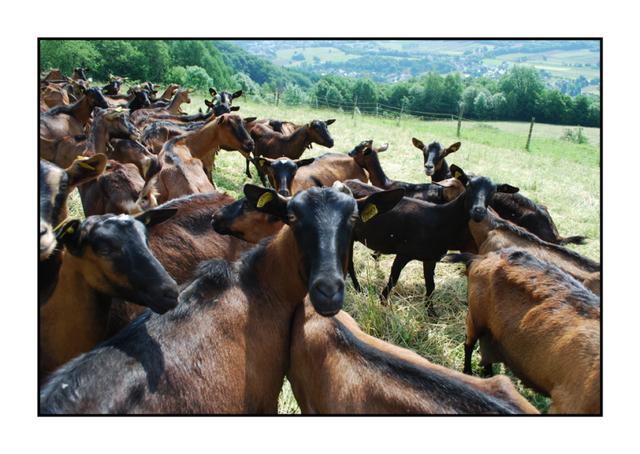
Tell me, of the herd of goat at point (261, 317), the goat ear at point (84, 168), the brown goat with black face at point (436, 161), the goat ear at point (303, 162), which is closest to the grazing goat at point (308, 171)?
the goat ear at point (303, 162)

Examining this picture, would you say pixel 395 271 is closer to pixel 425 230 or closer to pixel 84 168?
pixel 425 230

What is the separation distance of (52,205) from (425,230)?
4953 millimetres

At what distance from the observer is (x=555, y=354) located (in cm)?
441

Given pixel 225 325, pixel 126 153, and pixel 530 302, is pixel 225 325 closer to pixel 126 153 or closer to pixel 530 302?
pixel 530 302

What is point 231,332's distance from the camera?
379 centimetres

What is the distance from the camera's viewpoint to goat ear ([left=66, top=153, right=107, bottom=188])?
4836 mm

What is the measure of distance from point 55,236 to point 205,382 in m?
1.53

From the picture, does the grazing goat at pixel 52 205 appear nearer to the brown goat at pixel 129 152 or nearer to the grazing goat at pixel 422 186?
the grazing goat at pixel 422 186

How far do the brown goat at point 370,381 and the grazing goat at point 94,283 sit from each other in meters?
1.06

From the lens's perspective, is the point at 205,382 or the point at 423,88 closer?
the point at 205,382

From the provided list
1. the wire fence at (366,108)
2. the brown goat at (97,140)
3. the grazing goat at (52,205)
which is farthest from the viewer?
the wire fence at (366,108)

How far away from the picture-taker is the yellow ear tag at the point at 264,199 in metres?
4.08

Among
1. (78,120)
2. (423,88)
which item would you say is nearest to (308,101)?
(423,88)

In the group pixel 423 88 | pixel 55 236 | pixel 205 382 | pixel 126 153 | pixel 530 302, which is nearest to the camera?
pixel 205 382
